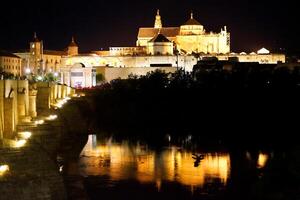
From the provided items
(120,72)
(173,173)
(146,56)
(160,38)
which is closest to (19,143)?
(173,173)

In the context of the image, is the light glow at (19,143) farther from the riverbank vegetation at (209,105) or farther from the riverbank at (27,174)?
the riverbank vegetation at (209,105)

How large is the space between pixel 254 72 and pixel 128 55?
18.1 m

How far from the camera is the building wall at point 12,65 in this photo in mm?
52031

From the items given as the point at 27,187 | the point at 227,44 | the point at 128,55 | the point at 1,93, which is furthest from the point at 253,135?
the point at 227,44

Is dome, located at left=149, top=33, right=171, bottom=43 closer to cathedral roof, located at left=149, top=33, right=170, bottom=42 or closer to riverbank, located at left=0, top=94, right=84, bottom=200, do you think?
cathedral roof, located at left=149, top=33, right=170, bottom=42

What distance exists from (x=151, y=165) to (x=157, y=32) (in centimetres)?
4731

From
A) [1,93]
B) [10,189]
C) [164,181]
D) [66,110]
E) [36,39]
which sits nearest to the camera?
[10,189]

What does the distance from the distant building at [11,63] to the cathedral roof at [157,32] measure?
541 inches

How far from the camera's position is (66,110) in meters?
24.9

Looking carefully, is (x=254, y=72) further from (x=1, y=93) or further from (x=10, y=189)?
(x=10, y=189)

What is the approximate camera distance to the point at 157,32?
6462 centimetres

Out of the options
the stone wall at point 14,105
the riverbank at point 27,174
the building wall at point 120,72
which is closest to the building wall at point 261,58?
the building wall at point 120,72

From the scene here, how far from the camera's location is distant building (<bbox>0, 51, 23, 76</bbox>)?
5210 cm

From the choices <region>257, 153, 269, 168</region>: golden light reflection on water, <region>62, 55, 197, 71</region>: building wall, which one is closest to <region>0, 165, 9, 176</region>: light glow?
<region>257, 153, 269, 168</region>: golden light reflection on water
